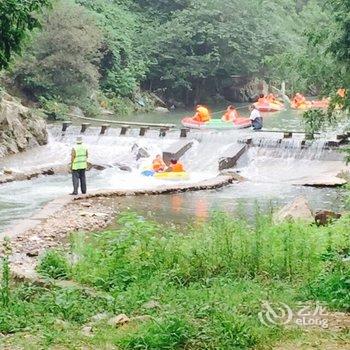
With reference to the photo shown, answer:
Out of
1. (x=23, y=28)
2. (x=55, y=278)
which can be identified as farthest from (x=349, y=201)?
(x=23, y=28)

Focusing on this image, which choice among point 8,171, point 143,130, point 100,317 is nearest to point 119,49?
point 143,130

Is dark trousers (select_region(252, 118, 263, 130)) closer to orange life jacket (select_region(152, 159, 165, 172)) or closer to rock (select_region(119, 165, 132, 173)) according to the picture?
rock (select_region(119, 165, 132, 173))

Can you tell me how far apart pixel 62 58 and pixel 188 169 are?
14026 millimetres

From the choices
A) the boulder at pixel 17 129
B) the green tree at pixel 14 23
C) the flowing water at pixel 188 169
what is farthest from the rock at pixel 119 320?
the boulder at pixel 17 129

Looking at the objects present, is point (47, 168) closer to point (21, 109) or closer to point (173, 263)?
point (21, 109)

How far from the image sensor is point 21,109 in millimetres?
26281

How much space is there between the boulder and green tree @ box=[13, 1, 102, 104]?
7.61 m

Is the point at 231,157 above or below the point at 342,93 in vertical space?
below

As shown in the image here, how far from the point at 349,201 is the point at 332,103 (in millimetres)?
6326

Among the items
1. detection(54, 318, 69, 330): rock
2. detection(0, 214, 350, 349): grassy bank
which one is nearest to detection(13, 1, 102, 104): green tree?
detection(0, 214, 350, 349): grassy bank

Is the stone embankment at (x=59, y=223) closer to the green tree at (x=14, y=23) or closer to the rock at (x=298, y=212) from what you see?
the green tree at (x=14, y=23)

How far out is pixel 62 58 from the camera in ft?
112

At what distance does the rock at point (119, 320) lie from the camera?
5.85 metres

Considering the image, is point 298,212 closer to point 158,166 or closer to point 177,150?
point 158,166
